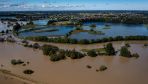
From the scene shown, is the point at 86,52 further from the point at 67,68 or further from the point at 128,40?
the point at 128,40

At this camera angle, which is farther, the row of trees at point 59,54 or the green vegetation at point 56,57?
the row of trees at point 59,54

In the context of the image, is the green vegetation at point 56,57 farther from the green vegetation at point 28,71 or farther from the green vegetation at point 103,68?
the green vegetation at point 103,68

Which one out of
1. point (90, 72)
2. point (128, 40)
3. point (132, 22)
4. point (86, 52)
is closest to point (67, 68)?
point (90, 72)

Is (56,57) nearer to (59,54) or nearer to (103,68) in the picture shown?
(59,54)

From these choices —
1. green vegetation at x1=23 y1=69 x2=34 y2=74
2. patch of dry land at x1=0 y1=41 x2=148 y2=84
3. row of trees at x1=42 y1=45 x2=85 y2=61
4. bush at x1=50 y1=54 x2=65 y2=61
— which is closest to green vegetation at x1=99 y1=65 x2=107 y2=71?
patch of dry land at x1=0 y1=41 x2=148 y2=84

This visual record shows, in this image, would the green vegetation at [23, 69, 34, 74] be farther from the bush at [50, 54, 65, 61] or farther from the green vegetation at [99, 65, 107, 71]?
the green vegetation at [99, 65, 107, 71]

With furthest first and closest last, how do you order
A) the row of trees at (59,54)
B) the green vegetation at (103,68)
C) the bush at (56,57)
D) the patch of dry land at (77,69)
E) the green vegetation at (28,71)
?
the row of trees at (59,54)
the bush at (56,57)
the green vegetation at (103,68)
the green vegetation at (28,71)
the patch of dry land at (77,69)

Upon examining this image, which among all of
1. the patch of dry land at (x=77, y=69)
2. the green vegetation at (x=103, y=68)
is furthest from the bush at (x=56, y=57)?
the green vegetation at (x=103, y=68)

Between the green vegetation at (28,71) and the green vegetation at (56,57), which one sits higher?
the green vegetation at (56,57)

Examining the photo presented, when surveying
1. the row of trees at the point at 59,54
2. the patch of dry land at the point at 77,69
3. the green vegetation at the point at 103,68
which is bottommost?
the patch of dry land at the point at 77,69

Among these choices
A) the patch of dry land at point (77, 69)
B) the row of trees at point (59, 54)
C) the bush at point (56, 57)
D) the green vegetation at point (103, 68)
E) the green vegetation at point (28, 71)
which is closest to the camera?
the patch of dry land at point (77, 69)

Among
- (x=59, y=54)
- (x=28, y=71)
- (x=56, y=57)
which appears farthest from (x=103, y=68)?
(x=28, y=71)
